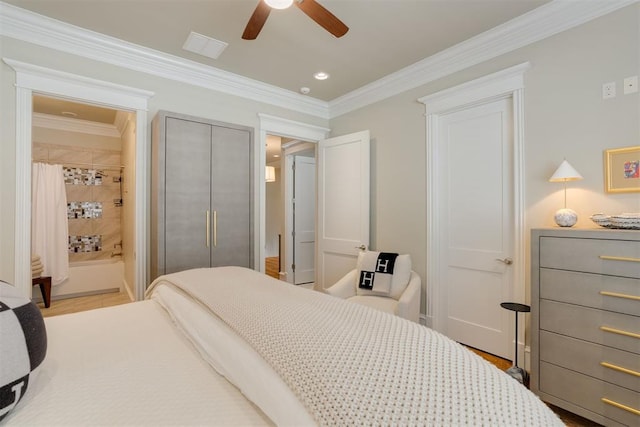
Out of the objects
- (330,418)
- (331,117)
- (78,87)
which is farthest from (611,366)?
(78,87)

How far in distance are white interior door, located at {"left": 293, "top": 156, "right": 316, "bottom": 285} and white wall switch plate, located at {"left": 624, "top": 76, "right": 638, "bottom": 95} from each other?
411 cm

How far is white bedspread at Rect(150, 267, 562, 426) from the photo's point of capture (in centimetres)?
66

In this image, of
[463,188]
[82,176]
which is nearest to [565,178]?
[463,188]

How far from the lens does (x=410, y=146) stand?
10.5 ft

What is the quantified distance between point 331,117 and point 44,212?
4117 mm

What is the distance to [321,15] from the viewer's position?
1.73 meters

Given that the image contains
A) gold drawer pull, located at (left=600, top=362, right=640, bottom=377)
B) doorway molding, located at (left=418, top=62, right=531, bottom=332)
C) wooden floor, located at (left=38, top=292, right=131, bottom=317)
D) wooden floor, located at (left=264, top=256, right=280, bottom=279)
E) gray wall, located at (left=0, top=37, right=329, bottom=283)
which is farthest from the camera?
wooden floor, located at (left=264, top=256, right=280, bottom=279)

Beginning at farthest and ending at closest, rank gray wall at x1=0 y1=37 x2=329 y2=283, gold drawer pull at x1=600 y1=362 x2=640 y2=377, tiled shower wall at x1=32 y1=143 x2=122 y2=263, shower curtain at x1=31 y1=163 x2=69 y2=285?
tiled shower wall at x1=32 y1=143 x2=122 y2=263
shower curtain at x1=31 y1=163 x2=69 y2=285
gray wall at x1=0 y1=37 x2=329 y2=283
gold drawer pull at x1=600 y1=362 x2=640 y2=377

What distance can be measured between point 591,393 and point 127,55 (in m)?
4.15

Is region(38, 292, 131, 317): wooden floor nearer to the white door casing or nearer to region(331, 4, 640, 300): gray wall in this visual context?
the white door casing

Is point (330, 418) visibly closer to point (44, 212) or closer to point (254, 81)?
point (254, 81)

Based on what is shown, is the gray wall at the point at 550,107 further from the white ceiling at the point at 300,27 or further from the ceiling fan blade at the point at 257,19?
the ceiling fan blade at the point at 257,19

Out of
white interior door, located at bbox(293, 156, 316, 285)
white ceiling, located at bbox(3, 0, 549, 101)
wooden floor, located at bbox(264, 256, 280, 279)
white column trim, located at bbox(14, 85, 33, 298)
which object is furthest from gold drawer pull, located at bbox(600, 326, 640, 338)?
wooden floor, located at bbox(264, 256, 280, 279)

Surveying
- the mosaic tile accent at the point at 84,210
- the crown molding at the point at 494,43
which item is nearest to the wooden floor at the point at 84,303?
the mosaic tile accent at the point at 84,210
